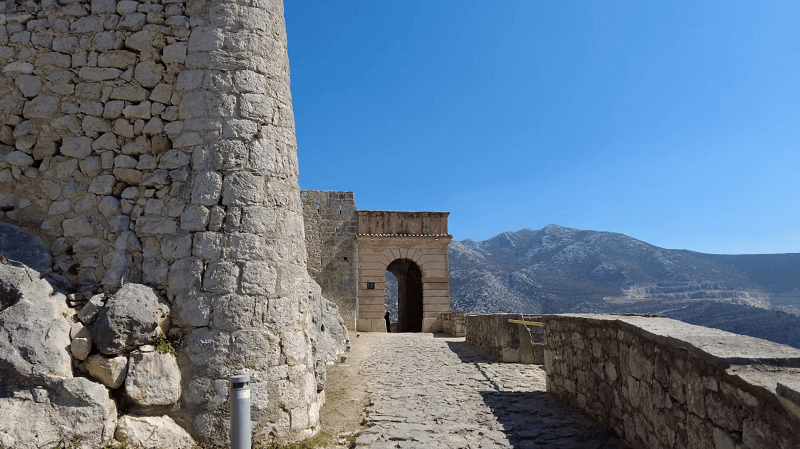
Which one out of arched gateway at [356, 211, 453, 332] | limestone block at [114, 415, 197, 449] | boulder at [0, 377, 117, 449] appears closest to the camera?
boulder at [0, 377, 117, 449]

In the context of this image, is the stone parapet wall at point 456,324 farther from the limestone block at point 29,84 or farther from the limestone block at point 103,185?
the limestone block at point 29,84

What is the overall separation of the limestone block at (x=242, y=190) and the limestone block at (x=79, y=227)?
3.96 ft

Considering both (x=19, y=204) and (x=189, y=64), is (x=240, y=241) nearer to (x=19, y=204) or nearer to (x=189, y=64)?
(x=189, y=64)

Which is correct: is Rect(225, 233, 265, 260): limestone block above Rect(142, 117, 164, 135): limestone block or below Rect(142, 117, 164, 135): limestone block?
below

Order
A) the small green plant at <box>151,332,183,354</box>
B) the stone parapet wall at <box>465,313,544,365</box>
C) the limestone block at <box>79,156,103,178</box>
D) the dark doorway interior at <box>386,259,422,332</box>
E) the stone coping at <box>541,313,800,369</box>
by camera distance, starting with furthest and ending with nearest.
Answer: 1. the dark doorway interior at <box>386,259,422,332</box>
2. the stone parapet wall at <box>465,313,544,365</box>
3. the limestone block at <box>79,156,103,178</box>
4. the small green plant at <box>151,332,183,354</box>
5. the stone coping at <box>541,313,800,369</box>

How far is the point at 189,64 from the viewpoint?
405cm

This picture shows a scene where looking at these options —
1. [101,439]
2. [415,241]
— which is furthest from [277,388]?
[415,241]

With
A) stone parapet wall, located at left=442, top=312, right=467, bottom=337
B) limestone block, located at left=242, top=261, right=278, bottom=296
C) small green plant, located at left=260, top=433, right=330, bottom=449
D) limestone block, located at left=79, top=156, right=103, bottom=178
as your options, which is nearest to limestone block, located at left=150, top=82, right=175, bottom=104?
limestone block, located at left=79, top=156, right=103, bottom=178

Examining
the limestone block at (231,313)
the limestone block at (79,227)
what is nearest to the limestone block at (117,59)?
the limestone block at (79,227)

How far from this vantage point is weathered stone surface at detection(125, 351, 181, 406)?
3.35m

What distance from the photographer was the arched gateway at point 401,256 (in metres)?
18.6

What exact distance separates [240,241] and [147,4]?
2378 mm

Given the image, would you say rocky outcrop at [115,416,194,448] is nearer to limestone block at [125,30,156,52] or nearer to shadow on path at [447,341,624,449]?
A: shadow on path at [447,341,624,449]

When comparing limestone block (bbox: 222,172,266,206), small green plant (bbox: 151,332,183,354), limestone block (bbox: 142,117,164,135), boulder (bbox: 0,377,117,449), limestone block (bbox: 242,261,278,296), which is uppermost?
limestone block (bbox: 142,117,164,135)
